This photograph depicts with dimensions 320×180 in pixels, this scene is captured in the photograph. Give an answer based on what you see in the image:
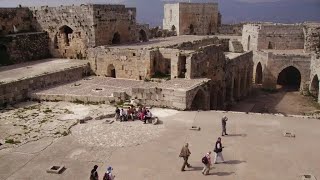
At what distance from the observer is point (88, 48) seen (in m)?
24.5

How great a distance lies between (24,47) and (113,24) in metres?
6.36

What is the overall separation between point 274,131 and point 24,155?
979cm

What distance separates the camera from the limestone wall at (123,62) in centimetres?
2239

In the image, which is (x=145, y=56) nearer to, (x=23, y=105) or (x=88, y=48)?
(x=88, y=48)

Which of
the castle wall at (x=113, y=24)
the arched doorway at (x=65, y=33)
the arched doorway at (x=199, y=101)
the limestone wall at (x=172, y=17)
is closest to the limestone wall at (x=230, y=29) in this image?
the limestone wall at (x=172, y=17)

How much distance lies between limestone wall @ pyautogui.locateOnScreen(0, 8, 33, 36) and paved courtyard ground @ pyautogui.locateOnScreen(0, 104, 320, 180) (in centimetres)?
1196

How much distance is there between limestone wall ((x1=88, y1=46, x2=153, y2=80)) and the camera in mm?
22391

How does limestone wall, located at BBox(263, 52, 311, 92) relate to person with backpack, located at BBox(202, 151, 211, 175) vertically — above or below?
above

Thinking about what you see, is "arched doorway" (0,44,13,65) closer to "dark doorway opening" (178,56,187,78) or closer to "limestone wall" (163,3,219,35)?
"dark doorway opening" (178,56,187,78)

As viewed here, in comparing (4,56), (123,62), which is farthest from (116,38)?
(4,56)

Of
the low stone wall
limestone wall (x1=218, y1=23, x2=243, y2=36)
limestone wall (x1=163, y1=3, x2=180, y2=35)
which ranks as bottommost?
the low stone wall

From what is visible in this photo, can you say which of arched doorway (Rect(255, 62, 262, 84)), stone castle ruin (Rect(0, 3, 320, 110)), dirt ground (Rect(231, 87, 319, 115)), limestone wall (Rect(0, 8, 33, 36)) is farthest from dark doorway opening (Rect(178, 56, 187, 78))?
arched doorway (Rect(255, 62, 262, 84))

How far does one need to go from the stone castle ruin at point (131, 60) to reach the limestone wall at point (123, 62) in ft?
0.20

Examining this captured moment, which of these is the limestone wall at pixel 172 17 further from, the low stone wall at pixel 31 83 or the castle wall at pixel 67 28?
the low stone wall at pixel 31 83
